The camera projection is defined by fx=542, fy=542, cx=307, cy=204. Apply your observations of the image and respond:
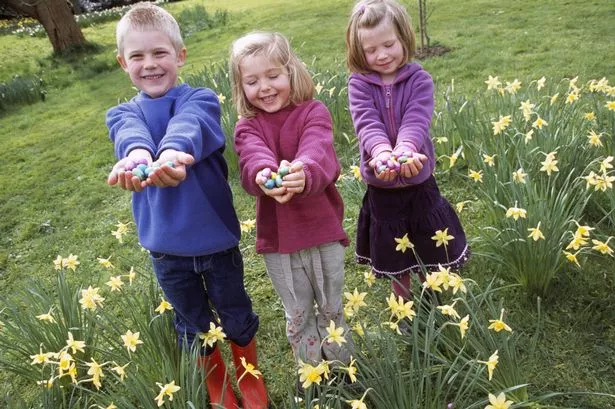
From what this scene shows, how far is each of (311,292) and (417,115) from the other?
797mm

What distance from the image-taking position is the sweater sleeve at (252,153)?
5.89 ft

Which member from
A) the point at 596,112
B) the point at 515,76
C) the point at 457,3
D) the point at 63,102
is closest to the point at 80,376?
the point at 596,112

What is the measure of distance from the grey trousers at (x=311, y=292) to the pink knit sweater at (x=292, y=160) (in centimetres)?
8

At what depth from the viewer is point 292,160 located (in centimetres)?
196

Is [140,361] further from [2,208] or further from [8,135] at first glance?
[8,135]

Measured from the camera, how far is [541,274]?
235 centimetres

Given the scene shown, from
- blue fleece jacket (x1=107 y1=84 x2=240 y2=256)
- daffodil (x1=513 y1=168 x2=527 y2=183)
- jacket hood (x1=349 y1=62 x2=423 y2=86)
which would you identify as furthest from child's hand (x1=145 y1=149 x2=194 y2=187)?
daffodil (x1=513 y1=168 x2=527 y2=183)

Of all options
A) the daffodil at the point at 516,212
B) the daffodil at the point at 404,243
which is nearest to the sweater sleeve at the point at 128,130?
the daffodil at the point at 404,243

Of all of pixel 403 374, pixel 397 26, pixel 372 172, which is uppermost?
pixel 397 26

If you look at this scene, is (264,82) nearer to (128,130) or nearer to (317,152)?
(317,152)

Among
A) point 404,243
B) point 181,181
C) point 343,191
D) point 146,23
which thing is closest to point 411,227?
point 404,243

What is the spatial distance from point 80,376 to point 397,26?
1970 millimetres

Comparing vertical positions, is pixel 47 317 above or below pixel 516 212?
below

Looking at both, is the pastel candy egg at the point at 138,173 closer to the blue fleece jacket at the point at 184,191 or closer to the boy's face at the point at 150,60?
the blue fleece jacket at the point at 184,191
